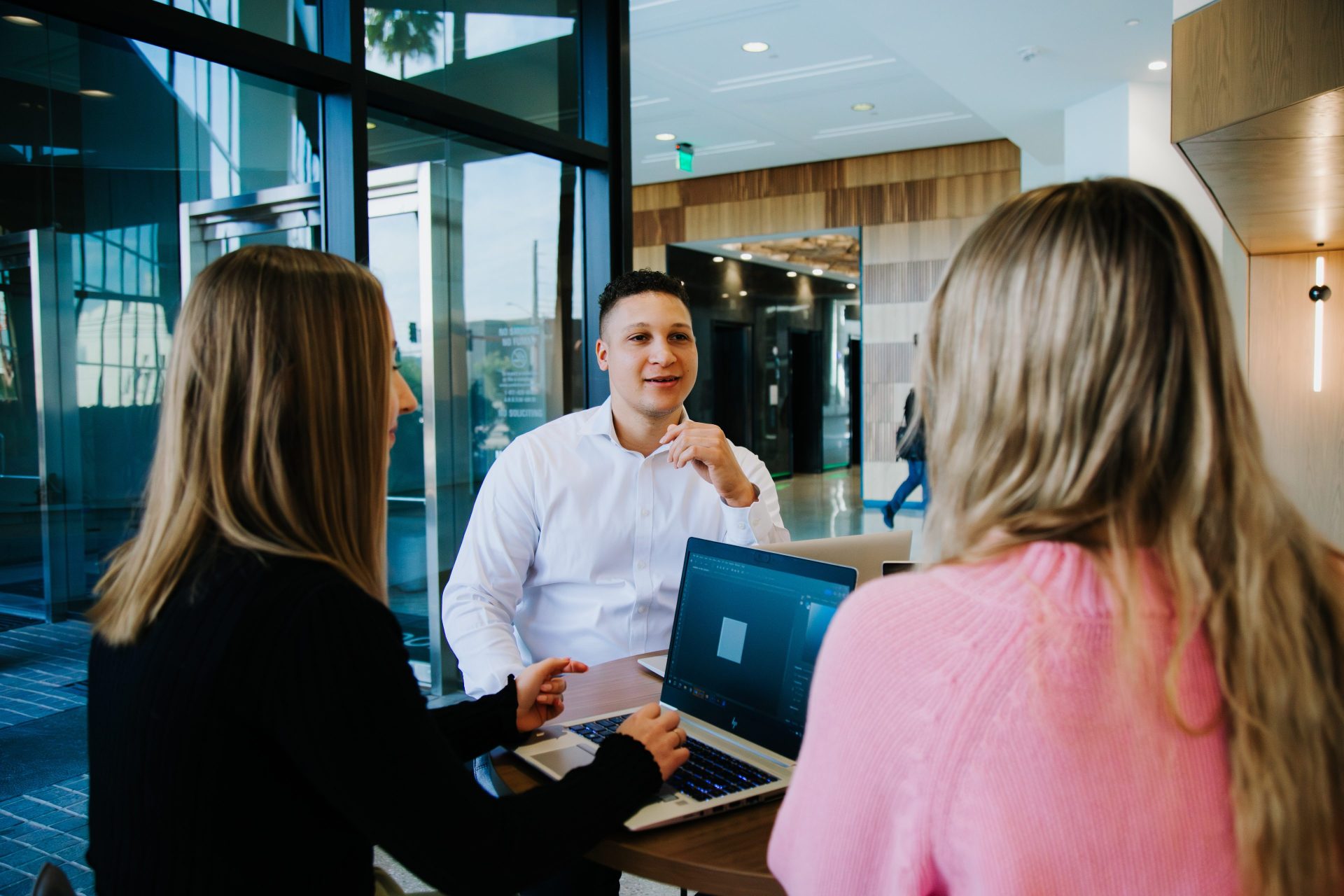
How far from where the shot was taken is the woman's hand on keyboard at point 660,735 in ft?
4.13

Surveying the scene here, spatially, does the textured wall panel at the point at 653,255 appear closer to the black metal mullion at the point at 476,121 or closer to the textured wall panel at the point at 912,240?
the textured wall panel at the point at 912,240

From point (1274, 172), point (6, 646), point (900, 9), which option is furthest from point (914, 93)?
point (6, 646)

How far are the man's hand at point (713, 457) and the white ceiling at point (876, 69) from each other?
4070 millimetres

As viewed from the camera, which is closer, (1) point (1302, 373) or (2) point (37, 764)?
(2) point (37, 764)

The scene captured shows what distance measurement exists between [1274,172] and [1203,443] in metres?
3.61

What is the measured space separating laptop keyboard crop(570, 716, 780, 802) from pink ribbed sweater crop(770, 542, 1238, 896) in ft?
1.71

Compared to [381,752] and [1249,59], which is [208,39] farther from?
[1249,59]

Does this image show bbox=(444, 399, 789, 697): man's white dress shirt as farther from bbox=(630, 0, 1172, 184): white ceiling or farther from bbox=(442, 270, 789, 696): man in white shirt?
bbox=(630, 0, 1172, 184): white ceiling

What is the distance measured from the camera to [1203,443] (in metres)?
0.78

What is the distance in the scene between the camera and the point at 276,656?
94cm

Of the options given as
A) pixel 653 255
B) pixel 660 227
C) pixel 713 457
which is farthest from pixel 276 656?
pixel 653 255

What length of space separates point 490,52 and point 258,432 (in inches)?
112

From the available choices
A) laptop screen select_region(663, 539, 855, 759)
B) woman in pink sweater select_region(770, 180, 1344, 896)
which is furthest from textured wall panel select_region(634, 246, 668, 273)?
woman in pink sweater select_region(770, 180, 1344, 896)

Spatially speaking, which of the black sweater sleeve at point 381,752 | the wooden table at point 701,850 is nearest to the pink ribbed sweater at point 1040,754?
the wooden table at point 701,850
